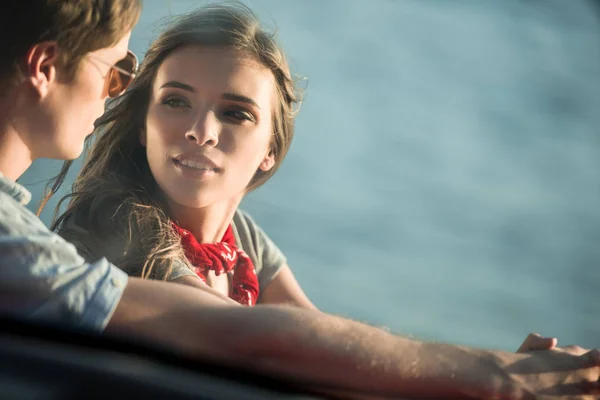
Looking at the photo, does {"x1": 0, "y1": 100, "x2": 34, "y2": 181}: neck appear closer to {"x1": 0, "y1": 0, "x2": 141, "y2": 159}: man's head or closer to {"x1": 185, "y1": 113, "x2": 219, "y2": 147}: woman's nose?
{"x1": 0, "y1": 0, "x2": 141, "y2": 159}: man's head

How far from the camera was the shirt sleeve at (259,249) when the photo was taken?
4.51 ft

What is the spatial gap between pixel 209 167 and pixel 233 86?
0.42 ft

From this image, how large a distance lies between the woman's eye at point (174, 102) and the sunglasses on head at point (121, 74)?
0.31 ft

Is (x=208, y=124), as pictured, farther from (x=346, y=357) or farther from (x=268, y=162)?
(x=346, y=357)

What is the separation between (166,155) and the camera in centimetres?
116

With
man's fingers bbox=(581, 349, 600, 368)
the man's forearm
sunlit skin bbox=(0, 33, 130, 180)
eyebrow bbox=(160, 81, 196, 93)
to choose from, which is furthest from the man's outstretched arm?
eyebrow bbox=(160, 81, 196, 93)

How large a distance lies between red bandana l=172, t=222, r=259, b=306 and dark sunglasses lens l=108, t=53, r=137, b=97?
0.86ft

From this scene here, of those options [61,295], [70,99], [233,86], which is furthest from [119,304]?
[233,86]

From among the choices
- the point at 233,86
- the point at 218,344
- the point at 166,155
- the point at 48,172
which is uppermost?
the point at 233,86

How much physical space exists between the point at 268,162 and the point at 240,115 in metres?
0.08

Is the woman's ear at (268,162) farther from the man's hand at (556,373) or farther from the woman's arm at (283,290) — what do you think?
the man's hand at (556,373)

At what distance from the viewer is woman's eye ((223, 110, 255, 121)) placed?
44.2 inches

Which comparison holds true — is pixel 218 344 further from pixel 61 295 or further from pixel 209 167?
pixel 209 167

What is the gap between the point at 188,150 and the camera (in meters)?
1.11
